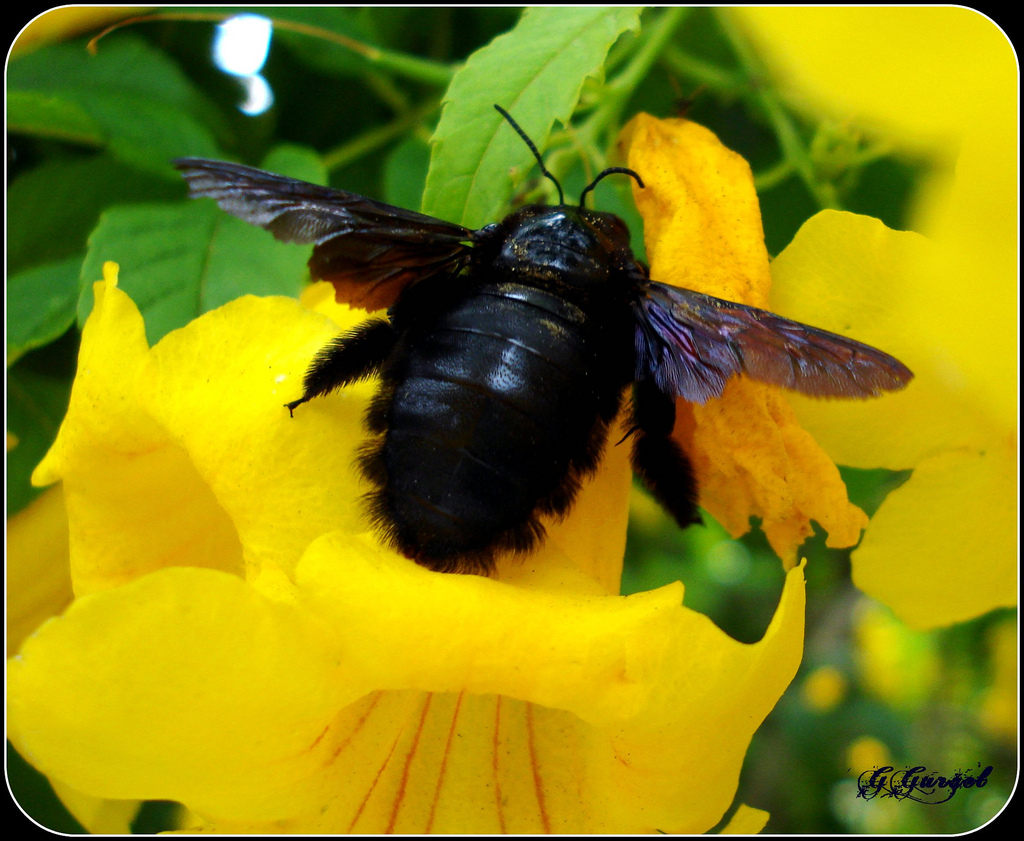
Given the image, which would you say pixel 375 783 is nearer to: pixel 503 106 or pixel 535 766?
pixel 535 766

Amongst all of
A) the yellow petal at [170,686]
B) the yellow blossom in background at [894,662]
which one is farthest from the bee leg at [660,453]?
the yellow blossom in background at [894,662]

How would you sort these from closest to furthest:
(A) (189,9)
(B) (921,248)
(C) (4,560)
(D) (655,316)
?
(B) (921,248) → (D) (655,316) → (C) (4,560) → (A) (189,9)

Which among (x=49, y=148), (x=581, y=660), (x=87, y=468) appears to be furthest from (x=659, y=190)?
(x=49, y=148)

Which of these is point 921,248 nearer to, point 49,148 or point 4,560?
point 4,560

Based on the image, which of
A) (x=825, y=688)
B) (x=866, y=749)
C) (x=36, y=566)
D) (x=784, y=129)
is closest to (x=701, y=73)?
(x=784, y=129)

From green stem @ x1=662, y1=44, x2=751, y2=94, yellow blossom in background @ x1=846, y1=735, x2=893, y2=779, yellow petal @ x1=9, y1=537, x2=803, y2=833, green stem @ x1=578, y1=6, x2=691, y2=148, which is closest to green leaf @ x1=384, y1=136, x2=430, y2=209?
green stem @ x1=578, y1=6, x2=691, y2=148

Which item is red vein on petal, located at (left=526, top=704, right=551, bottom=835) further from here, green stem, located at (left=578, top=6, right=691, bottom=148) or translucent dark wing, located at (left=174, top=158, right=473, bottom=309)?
green stem, located at (left=578, top=6, right=691, bottom=148)

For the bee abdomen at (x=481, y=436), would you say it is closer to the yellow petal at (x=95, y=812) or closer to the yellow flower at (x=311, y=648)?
the yellow flower at (x=311, y=648)
